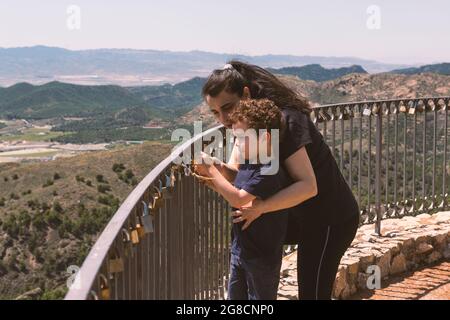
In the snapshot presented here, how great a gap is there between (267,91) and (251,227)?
599mm

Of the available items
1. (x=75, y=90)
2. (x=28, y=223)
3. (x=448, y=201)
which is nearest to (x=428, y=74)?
(x=28, y=223)

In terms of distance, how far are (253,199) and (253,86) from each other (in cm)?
52

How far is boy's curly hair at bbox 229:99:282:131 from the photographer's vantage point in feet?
8.54

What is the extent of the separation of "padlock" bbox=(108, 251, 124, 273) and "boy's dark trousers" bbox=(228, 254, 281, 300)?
90 cm

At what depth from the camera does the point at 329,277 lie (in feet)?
9.52

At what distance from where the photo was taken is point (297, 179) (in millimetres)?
2631

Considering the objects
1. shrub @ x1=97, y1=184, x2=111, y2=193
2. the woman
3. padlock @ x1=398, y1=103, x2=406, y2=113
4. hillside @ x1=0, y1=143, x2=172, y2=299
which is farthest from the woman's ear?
shrub @ x1=97, y1=184, x2=111, y2=193

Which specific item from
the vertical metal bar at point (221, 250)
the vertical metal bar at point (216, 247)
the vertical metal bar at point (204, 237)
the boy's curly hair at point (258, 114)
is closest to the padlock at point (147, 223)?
the boy's curly hair at point (258, 114)

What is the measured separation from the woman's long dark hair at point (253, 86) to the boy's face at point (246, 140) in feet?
0.66

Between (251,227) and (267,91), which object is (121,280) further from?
(267,91)

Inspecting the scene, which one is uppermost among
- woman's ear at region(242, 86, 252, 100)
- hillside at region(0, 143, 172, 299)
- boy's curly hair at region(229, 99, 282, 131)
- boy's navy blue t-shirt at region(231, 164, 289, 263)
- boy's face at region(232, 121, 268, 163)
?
woman's ear at region(242, 86, 252, 100)

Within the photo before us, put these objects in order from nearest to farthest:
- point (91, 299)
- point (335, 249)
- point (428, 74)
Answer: point (91, 299)
point (335, 249)
point (428, 74)

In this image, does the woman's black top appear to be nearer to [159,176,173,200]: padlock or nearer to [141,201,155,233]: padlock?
[159,176,173,200]: padlock

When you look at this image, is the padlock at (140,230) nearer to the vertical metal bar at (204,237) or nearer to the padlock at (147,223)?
the padlock at (147,223)
